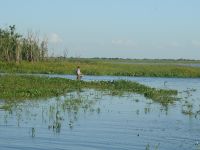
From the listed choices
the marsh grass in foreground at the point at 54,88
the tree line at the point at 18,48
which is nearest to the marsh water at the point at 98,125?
the marsh grass in foreground at the point at 54,88

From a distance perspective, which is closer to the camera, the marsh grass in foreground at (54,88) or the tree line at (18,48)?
the marsh grass in foreground at (54,88)

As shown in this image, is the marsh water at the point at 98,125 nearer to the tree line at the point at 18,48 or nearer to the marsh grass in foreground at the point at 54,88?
the marsh grass in foreground at the point at 54,88

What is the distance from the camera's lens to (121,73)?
6381cm

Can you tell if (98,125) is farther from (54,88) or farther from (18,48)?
(18,48)

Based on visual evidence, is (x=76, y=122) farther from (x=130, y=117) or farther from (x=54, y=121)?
(x=130, y=117)

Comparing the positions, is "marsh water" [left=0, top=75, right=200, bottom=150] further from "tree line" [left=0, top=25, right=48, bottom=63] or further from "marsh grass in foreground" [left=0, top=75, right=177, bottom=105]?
"tree line" [left=0, top=25, right=48, bottom=63]

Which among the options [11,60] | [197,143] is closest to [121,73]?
[11,60]

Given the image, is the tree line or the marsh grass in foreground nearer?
the marsh grass in foreground

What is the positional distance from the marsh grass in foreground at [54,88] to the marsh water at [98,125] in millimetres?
1498

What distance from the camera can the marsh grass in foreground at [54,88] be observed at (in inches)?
1080

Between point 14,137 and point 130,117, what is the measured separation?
713 centimetres

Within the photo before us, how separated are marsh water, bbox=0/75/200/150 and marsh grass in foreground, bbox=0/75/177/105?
1.50 metres

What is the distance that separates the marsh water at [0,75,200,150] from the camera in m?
15.0

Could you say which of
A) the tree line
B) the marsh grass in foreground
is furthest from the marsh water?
the tree line
